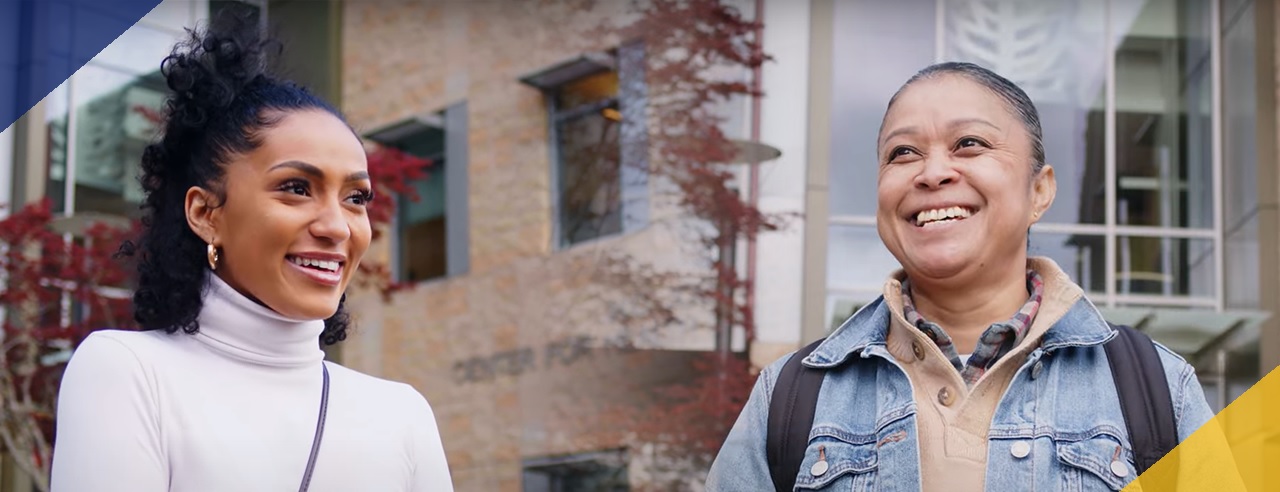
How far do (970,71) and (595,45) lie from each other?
6.43 m

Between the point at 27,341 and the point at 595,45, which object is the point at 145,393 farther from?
the point at 595,45

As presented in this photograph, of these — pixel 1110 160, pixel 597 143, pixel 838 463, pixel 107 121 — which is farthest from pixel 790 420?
pixel 107 121

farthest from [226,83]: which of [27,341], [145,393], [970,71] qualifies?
[27,341]

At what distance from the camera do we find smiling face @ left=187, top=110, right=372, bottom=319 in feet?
9.22

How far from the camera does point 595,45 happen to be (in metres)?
9.19

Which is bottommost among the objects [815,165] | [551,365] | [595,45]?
[551,365]

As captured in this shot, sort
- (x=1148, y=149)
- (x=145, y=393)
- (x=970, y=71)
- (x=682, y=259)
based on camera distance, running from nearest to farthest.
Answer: (x=145, y=393), (x=970, y=71), (x=682, y=259), (x=1148, y=149)

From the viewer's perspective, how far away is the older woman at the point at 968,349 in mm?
2707

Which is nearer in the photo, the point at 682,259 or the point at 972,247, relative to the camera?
the point at 972,247

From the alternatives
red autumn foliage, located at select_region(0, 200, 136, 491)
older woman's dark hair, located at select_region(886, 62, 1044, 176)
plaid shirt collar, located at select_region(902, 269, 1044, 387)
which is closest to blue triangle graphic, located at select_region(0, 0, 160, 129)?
red autumn foliage, located at select_region(0, 200, 136, 491)

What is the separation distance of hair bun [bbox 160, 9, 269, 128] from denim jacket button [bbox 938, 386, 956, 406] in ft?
4.67

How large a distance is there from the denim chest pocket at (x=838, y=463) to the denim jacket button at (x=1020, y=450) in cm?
25

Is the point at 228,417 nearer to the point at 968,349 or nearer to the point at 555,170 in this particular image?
the point at 968,349

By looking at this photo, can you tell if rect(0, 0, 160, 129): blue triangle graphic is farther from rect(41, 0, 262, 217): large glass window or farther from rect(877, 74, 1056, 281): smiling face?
rect(877, 74, 1056, 281): smiling face
